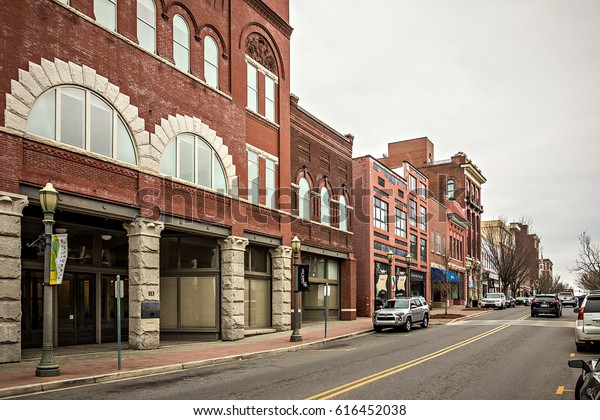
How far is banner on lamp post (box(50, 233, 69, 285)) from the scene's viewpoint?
1412 cm

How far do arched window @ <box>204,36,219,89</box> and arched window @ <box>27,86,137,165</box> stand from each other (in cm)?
567

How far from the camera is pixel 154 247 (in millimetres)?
20438

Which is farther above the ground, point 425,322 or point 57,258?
point 57,258

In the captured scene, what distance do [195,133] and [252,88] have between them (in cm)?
556

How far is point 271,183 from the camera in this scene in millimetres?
28797

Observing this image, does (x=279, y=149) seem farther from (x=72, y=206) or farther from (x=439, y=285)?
(x=439, y=285)

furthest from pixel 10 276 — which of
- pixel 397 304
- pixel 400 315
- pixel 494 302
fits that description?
pixel 494 302

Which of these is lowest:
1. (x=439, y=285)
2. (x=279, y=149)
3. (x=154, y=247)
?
(x=439, y=285)

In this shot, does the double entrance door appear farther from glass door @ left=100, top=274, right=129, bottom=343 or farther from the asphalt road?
the asphalt road

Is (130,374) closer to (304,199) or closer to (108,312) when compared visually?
(108,312)
